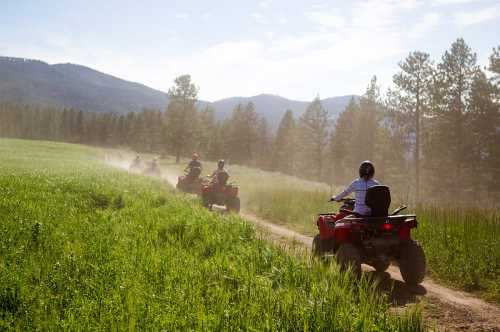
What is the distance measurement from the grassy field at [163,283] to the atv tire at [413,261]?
155 cm

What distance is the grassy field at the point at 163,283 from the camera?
3377 millimetres

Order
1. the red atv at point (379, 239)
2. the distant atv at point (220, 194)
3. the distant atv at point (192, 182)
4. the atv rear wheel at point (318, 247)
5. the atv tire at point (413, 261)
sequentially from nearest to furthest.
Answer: the red atv at point (379, 239) < the atv tire at point (413, 261) < the atv rear wheel at point (318, 247) < the distant atv at point (220, 194) < the distant atv at point (192, 182)

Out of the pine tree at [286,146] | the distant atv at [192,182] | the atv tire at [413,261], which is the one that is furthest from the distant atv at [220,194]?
the pine tree at [286,146]

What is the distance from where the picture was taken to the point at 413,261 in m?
6.17

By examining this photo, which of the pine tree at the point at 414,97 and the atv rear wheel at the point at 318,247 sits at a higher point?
the pine tree at the point at 414,97

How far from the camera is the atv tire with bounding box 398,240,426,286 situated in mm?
6152

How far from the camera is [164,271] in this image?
4.68m

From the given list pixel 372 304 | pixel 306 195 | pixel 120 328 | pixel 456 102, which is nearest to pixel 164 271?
pixel 120 328

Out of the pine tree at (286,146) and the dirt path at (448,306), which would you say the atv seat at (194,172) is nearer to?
the dirt path at (448,306)

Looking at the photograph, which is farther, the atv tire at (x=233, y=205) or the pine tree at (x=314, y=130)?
the pine tree at (x=314, y=130)

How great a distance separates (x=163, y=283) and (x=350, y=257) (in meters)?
3.11

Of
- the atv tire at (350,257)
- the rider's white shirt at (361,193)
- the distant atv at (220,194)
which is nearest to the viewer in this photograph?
the atv tire at (350,257)

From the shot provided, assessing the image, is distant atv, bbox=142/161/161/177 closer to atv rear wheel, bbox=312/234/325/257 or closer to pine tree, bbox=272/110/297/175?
atv rear wheel, bbox=312/234/325/257

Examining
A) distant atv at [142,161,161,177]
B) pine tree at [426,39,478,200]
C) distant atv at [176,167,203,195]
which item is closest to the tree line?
pine tree at [426,39,478,200]
